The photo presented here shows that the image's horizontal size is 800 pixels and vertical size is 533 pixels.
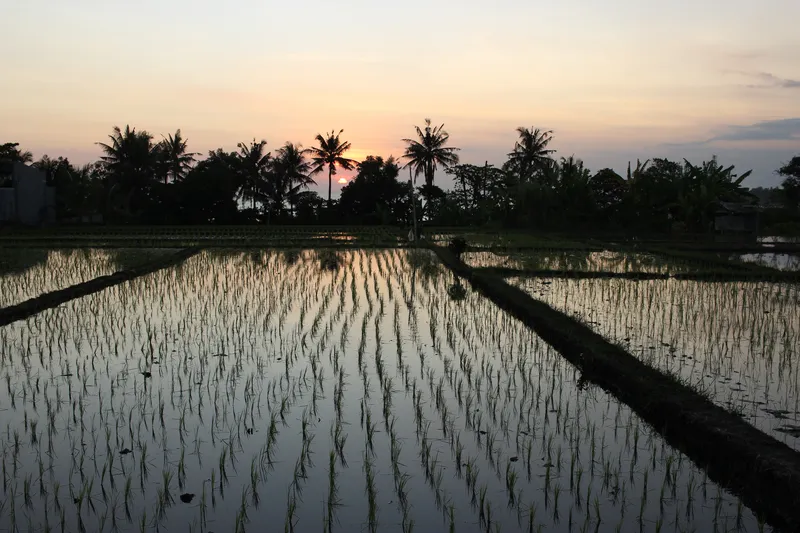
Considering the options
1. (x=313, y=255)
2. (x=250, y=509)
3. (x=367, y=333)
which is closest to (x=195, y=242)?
(x=313, y=255)

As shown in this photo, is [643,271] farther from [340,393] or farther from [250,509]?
[250,509]

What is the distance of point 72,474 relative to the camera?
3.04m

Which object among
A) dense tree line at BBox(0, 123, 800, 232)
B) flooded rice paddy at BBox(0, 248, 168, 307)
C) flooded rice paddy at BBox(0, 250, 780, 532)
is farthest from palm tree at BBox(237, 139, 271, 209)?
flooded rice paddy at BBox(0, 250, 780, 532)

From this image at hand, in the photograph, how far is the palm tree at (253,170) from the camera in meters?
30.1

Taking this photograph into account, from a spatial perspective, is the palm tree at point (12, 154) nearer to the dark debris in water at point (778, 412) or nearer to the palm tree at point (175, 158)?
the palm tree at point (175, 158)

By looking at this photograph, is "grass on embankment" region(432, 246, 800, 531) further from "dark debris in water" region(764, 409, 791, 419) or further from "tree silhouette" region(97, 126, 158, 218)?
"tree silhouette" region(97, 126, 158, 218)

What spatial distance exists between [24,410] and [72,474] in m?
1.10

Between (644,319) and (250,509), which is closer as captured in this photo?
(250,509)

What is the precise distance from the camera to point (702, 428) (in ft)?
11.3

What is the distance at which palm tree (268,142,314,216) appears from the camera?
3045cm

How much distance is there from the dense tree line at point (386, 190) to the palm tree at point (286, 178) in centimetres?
4

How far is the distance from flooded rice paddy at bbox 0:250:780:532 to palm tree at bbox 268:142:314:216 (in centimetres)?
2412

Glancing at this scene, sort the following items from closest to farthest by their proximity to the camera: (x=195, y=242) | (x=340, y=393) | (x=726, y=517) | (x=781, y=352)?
(x=726, y=517)
(x=340, y=393)
(x=781, y=352)
(x=195, y=242)

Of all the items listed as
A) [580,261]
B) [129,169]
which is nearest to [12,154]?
[129,169]
